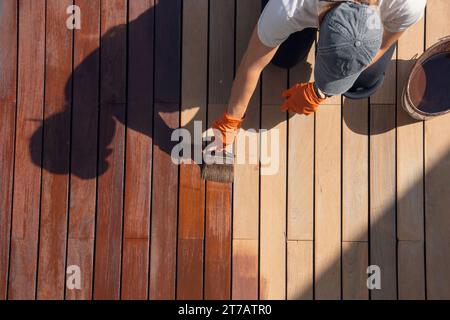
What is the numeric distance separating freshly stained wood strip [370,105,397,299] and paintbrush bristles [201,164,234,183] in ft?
2.33

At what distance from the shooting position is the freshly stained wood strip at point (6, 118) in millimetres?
2115

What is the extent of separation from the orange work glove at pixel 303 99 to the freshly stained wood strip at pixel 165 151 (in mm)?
591

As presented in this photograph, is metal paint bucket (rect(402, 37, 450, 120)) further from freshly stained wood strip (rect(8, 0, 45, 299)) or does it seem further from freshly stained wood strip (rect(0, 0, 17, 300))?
freshly stained wood strip (rect(0, 0, 17, 300))

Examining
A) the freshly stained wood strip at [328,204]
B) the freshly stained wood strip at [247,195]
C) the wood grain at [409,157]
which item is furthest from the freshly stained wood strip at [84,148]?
the wood grain at [409,157]

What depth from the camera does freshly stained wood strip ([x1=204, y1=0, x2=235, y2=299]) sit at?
2.06 metres

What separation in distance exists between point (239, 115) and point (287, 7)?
644mm

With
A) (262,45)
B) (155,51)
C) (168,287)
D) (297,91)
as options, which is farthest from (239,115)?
(168,287)

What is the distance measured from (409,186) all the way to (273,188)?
2.23ft

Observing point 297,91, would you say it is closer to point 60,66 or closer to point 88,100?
point 88,100

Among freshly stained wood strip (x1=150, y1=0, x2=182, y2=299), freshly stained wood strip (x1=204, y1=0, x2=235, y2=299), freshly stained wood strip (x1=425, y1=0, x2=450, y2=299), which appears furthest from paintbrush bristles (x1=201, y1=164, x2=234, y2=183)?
freshly stained wood strip (x1=425, y1=0, x2=450, y2=299)

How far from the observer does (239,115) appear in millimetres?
1867

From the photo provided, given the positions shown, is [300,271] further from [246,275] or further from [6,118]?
[6,118]
